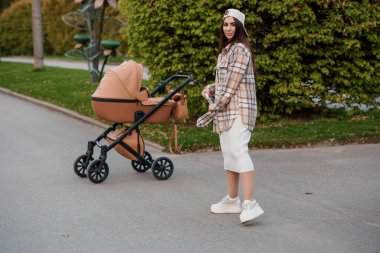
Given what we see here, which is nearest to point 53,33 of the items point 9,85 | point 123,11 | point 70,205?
point 9,85

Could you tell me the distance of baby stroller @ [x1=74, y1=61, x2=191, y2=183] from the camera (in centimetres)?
738

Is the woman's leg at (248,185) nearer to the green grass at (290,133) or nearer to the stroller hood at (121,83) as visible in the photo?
the stroller hood at (121,83)

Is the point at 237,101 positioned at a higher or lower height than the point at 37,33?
higher

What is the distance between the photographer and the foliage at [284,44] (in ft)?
35.9

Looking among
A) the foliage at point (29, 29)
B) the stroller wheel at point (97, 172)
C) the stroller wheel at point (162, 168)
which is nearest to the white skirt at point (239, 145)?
the stroller wheel at point (162, 168)

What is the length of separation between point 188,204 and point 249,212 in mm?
1021

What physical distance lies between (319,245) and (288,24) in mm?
6325

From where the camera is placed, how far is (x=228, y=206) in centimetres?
638

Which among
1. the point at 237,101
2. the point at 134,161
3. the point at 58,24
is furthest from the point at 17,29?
the point at 237,101

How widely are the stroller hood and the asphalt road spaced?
1.00 metres

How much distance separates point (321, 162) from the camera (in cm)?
867

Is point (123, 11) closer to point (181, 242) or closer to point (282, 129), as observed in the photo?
point (282, 129)

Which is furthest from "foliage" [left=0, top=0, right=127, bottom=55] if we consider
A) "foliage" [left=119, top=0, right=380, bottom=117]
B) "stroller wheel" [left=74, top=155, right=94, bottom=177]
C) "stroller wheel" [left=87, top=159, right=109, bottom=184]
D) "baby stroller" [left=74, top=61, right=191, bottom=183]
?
"stroller wheel" [left=87, top=159, right=109, bottom=184]

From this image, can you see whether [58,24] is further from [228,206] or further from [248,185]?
[248,185]
